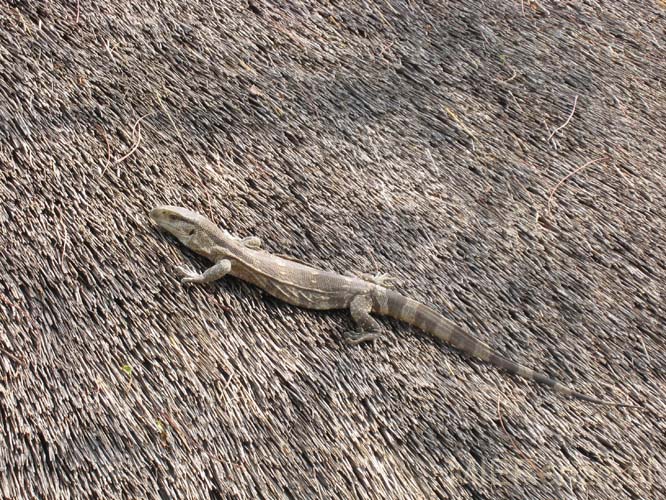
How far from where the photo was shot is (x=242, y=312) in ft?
12.7

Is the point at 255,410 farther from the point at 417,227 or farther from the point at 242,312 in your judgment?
the point at 417,227

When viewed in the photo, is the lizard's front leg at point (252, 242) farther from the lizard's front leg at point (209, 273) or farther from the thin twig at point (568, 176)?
the thin twig at point (568, 176)

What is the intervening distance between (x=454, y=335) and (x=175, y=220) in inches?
61.9

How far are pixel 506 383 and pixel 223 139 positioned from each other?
6.57ft

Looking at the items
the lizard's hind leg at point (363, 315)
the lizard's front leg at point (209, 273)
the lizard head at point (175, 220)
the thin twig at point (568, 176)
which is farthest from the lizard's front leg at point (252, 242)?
the thin twig at point (568, 176)

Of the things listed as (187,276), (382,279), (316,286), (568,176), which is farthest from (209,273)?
(568,176)

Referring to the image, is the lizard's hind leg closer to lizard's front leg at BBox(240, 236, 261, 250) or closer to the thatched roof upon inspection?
the thatched roof

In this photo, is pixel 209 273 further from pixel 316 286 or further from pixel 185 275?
pixel 316 286

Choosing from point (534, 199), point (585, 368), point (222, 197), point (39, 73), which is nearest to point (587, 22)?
point (534, 199)

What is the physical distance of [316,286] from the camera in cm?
413

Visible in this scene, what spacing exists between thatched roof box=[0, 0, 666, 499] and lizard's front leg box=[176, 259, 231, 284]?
0.06m

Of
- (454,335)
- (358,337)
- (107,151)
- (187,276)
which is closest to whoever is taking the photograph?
(187,276)

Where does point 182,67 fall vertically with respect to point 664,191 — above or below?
above

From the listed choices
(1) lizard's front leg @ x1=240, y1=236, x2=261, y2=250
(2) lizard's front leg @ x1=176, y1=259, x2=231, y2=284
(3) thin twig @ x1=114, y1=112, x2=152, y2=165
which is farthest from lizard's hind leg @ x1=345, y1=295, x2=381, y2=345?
(3) thin twig @ x1=114, y1=112, x2=152, y2=165
